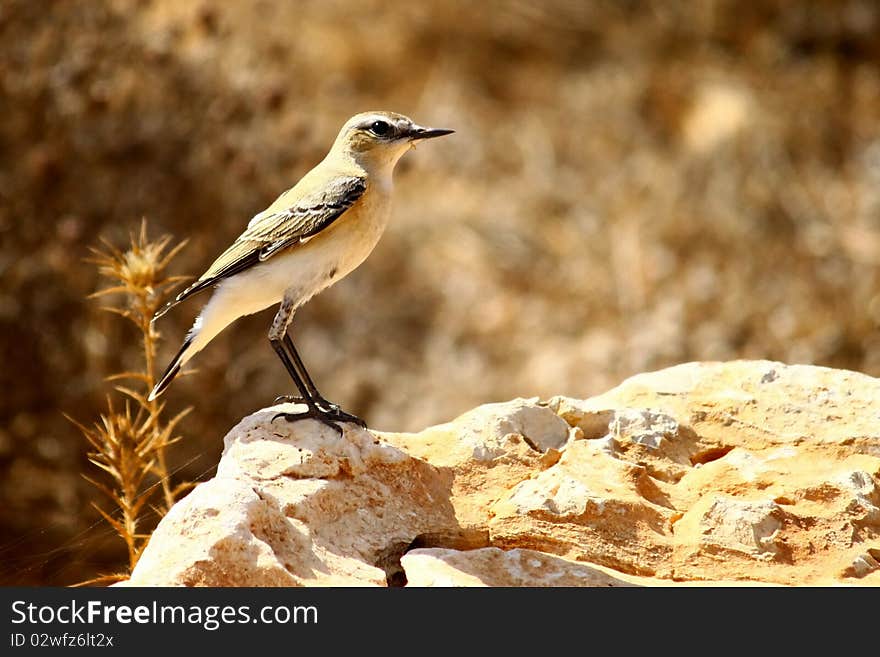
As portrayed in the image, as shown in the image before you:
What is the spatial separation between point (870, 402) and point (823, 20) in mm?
9640

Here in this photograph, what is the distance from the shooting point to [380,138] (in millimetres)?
5648

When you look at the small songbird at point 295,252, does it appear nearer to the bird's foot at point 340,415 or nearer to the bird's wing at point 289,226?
the bird's wing at point 289,226

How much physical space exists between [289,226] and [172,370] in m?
0.78

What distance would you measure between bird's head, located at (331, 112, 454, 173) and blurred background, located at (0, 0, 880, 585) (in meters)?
2.19

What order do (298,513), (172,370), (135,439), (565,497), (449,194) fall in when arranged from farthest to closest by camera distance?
(449,194), (172,370), (135,439), (565,497), (298,513)

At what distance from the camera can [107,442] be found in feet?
16.3

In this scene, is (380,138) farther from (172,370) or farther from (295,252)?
(172,370)

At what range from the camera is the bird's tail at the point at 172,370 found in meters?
5.20

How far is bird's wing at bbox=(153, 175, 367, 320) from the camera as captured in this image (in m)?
5.30

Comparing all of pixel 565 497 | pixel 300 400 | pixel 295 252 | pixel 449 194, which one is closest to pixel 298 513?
pixel 300 400

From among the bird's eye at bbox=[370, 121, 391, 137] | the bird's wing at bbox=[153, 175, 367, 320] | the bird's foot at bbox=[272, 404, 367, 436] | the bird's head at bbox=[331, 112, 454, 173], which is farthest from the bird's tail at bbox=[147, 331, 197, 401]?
the bird's eye at bbox=[370, 121, 391, 137]

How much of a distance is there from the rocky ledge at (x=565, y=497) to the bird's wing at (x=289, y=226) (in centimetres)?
79

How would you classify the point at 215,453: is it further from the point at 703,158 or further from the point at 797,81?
the point at 797,81

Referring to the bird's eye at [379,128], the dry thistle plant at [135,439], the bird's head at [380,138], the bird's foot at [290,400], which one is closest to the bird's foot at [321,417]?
the bird's foot at [290,400]
